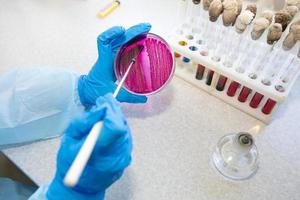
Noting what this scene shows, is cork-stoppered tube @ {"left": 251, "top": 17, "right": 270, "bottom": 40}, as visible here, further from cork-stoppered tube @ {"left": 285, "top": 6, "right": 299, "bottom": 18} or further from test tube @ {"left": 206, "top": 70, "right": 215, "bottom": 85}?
test tube @ {"left": 206, "top": 70, "right": 215, "bottom": 85}

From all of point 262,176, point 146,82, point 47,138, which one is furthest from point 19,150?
point 262,176

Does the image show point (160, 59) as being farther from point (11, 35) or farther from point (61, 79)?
point (11, 35)

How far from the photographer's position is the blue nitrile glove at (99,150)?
49cm

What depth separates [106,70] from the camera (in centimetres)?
76

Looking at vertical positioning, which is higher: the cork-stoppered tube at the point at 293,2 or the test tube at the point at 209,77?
the cork-stoppered tube at the point at 293,2

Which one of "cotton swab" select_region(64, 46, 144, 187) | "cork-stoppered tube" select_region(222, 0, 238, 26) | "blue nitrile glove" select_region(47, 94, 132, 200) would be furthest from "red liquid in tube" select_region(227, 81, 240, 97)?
"cotton swab" select_region(64, 46, 144, 187)

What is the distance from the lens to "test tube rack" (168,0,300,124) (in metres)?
0.77

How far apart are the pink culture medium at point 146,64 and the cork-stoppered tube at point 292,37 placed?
0.96 ft

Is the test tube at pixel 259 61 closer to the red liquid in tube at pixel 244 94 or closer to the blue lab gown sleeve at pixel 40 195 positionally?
the red liquid in tube at pixel 244 94

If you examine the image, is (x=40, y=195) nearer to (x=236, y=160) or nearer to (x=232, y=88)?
(x=236, y=160)

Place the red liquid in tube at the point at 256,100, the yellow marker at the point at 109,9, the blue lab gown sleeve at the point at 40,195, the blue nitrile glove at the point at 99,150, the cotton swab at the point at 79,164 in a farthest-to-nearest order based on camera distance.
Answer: the yellow marker at the point at 109,9
the red liquid in tube at the point at 256,100
the blue lab gown sleeve at the point at 40,195
the blue nitrile glove at the point at 99,150
the cotton swab at the point at 79,164

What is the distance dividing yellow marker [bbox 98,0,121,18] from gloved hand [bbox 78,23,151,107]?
0.45 meters

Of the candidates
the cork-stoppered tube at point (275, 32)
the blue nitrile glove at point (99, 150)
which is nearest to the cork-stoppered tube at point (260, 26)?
the cork-stoppered tube at point (275, 32)

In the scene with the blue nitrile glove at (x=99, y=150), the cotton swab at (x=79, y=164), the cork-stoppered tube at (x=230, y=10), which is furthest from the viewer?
the cork-stoppered tube at (x=230, y=10)
